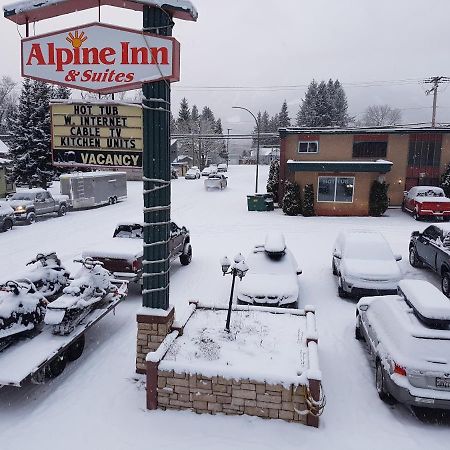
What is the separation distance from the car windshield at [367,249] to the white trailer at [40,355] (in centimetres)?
699

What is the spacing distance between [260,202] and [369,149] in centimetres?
789

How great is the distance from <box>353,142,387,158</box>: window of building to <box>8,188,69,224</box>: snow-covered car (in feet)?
61.1

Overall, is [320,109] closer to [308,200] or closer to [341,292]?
[308,200]

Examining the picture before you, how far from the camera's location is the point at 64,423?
5.75 meters

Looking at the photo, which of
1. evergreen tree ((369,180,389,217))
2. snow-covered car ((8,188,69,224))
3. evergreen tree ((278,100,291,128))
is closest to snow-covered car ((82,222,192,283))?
snow-covered car ((8,188,69,224))

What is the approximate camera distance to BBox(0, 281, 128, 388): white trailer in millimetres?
5895

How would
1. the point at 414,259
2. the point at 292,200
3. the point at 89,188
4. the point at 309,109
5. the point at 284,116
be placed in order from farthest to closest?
1. the point at 284,116
2. the point at 309,109
3. the point at 89,188
4. the point at 292,200
5. the point at 414,259

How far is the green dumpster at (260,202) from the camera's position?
26.2 m

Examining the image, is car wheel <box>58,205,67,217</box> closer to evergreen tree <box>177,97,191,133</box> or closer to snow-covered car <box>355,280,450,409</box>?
snow-covered car <box>355,280,450,409</box>

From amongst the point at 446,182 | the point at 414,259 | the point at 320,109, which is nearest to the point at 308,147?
the point at 446,182

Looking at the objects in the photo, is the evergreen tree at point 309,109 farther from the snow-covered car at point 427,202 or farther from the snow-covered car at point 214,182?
the snow-covered car at point 427,202

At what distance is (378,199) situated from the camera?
24.2m

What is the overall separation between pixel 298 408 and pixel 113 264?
21.8ft

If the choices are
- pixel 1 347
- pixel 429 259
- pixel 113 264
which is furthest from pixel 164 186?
pixel 429 259
